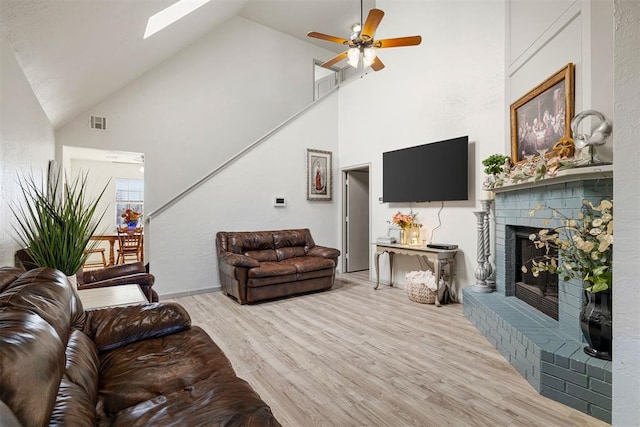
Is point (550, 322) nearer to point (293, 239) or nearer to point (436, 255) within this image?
point (436, 255)

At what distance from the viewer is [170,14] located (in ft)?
12.8

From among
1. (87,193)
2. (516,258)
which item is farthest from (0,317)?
(87,193)

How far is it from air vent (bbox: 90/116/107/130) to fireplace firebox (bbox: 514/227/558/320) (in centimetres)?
605

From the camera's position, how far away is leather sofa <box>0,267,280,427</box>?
0.76m

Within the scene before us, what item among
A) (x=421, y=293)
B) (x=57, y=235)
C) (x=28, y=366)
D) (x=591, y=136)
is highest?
(x=591, y=136)

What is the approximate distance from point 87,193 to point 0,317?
769 cm

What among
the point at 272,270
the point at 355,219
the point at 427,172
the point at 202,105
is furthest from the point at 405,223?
the point at 202,105

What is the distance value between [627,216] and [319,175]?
505 cm

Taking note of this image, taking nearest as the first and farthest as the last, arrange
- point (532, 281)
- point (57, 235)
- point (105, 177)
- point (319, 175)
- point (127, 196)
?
point (57, 235) < point (532, 281) < point (319, 175) < point (105, 177) < point (127, 196)

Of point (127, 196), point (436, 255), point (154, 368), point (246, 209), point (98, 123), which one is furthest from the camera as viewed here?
point (127, 196)

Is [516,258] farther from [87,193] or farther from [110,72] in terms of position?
[87,193]

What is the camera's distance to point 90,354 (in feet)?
4.89

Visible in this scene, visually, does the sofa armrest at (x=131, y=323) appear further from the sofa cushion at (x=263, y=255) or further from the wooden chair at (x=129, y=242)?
the wooden chair at (x=129, y=242)

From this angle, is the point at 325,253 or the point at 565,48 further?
the point at 325,253
